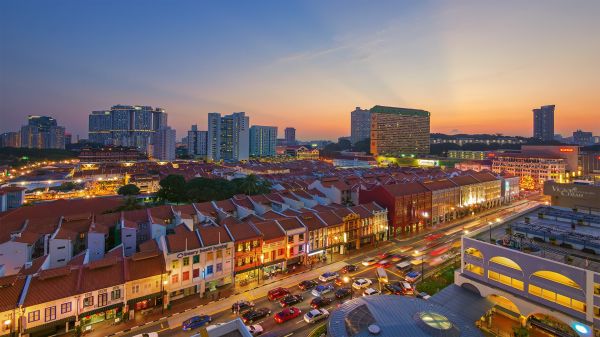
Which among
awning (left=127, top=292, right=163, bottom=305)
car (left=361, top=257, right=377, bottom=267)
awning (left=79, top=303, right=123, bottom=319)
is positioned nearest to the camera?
awning (left=79, top=303, right=123, bottom=319)

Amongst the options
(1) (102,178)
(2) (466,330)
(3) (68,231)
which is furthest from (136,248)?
(1) (102,178)

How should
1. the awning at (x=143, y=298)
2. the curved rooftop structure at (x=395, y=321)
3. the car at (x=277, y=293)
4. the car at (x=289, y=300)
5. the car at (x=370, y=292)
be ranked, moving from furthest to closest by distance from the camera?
the car at (x=370, y=292), the car at (x=277, y=293), the car at (x=289, y=300), the awning at (x=143, y=298), the curved rooftop structure at (x=395, y=321)

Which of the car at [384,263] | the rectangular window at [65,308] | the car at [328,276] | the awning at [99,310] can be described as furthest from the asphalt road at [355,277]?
the rectangular window at [65,308]

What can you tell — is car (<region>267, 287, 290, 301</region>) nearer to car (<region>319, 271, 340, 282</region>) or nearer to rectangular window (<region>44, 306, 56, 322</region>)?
car (<region>319, 271, 340, 282</region>)

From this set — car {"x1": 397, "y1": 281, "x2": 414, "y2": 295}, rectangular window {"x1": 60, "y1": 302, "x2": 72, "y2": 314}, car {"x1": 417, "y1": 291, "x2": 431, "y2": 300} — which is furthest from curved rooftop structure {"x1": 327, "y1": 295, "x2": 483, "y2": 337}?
rectangular window {"x1": 60, "y1": 302, "x2": 72, "y2": 314}

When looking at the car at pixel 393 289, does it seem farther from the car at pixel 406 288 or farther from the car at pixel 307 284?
the car at pixel 307 284

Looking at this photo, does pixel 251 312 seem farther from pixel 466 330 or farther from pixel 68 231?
pixel 68 231

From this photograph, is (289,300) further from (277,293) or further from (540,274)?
(540,274)
